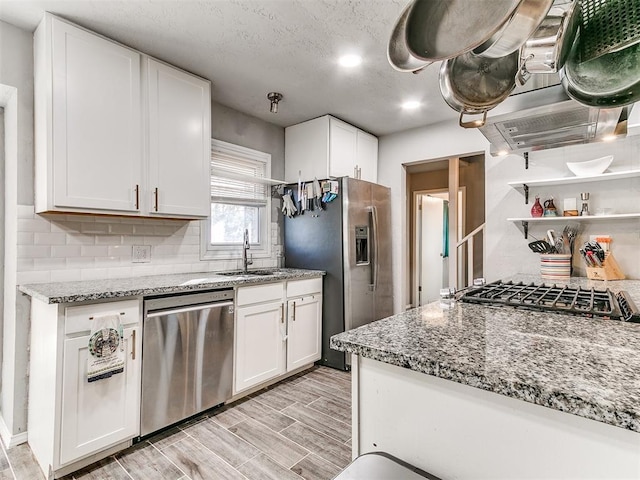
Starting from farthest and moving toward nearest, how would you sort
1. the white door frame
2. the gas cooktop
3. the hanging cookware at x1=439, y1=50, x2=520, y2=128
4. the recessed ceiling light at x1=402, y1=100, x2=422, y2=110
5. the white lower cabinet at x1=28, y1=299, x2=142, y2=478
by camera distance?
the white door frame → the recessed ceiling light at x1=402, y1=100, x2=422, y2=110 → the white lower cabinet at x1=28, y1=299, x2=142, y2=478 → the gas cooktop → the hanging cookware at x1=439, y1=50, x2=520, y2=128

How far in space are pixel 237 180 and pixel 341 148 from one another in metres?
1.10

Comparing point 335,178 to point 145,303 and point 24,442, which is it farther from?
point 24,442

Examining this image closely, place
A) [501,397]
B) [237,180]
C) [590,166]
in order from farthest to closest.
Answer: [237,180] → [590,166] → [501,397]

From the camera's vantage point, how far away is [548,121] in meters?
1.50

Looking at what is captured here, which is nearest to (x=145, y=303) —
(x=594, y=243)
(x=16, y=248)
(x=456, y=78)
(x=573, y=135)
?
→ (x=16, y=248)

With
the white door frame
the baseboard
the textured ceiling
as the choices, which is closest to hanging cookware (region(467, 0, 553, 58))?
the textured ceiling

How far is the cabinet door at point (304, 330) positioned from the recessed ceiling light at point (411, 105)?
1.94 m

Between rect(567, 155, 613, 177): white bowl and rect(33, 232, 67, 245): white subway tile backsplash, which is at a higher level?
rect(567, 155, 613, 177): white bowl

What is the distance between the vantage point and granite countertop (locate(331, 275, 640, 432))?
62 centimetres

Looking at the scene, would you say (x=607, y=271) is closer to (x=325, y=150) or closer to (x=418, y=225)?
(x=325, y=150)

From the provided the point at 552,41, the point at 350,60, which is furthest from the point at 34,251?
the point at 552,41

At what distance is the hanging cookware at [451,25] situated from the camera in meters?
0.69

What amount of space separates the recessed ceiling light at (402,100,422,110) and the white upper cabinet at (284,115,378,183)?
0.66 m

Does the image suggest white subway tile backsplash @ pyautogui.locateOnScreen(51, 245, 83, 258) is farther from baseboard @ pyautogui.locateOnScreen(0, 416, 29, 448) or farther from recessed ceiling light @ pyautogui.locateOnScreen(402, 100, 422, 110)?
recessed ceiling light @ pyautogui.locateOnScreen(402, 100, 422, 110)
